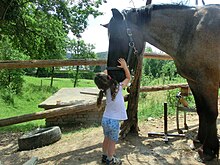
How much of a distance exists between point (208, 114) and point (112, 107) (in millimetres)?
1233

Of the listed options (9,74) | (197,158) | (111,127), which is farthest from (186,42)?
(9,74)

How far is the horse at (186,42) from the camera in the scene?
2703 millimetres

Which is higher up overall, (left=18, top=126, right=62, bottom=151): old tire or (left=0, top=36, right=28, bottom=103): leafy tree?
(left=0, top=36, right=28, bottom=103): leafy tree

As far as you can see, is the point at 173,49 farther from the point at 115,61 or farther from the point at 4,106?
the point at 4,106

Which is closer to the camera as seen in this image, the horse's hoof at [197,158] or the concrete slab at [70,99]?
the horse's hoof at [197,158]

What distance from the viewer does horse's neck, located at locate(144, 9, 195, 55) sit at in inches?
119

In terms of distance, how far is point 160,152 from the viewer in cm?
336

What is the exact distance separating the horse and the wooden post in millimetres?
948

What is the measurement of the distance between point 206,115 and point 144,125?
1.77m

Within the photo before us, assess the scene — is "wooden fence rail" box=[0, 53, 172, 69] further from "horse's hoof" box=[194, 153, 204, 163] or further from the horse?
"horse's hoof" box=[194, 153, 204, 163]

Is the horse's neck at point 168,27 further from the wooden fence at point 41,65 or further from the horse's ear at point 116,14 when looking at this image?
the wooden fence at point 41,65

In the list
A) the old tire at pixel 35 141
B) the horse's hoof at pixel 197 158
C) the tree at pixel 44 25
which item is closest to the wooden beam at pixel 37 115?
the old tire at pixel 35 141

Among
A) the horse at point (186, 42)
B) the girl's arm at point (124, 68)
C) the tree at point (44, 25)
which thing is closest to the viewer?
the girl's arm at point (124, 68)

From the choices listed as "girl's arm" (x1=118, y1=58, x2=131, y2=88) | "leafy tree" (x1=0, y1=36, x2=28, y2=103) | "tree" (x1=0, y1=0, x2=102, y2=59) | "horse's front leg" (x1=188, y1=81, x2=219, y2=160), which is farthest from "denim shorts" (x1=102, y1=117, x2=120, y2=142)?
"leafy tree" (x1=0, y1=36, x2=28, y2=103)
